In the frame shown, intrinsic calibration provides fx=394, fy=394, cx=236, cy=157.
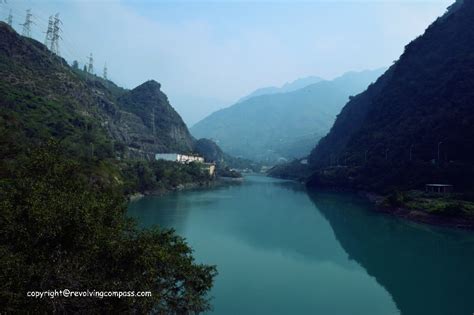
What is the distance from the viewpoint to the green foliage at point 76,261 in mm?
9548

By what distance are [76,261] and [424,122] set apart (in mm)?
75926

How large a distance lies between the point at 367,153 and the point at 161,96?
335ft

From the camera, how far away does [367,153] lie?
87.6 meters

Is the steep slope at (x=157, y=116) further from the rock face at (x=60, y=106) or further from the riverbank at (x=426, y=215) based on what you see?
the riverbank at (x=426, y=215)

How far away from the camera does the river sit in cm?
2266

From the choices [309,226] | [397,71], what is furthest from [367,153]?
[309,226]

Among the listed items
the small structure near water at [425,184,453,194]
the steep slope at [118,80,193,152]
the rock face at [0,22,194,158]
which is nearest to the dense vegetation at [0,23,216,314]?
the rock face at [0,22,194,158]

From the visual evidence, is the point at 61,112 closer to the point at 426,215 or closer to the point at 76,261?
the point at 426,215

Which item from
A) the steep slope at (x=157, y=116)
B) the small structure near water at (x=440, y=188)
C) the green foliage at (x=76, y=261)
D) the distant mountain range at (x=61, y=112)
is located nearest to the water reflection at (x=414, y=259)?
the small structure near water at (x=440, y=188)

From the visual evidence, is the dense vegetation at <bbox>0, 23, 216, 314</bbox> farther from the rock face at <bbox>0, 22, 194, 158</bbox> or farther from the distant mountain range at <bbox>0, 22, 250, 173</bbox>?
the rock face at <bbox>0, 22, 194, 158</bbox>

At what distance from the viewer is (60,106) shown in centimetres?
8350

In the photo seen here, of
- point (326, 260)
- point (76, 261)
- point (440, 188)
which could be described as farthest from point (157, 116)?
point (76, 261)

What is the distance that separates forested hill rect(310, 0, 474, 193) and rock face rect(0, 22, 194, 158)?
185 feet

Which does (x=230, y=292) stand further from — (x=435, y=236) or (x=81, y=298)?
(x=435, y=236)
